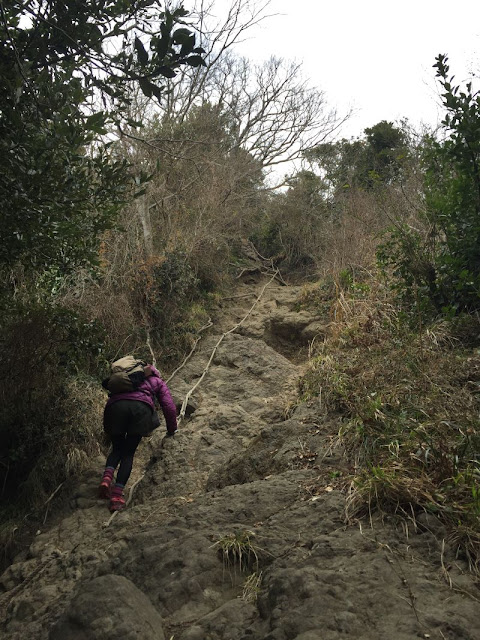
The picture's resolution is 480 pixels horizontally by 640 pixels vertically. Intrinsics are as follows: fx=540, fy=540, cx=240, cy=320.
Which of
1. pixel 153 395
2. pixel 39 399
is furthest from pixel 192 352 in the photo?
pixel 153 395

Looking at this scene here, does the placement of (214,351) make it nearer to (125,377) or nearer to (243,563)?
(125,377)

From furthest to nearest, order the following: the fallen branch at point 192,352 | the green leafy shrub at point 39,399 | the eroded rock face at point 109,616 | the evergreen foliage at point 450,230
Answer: the fallen branch at point 192,352, the green leafy shrub at point 39,399, the evergreen foliage at point 450,230, the eroded rock face at point 109,616

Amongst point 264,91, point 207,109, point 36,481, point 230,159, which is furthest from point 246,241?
point 36,481

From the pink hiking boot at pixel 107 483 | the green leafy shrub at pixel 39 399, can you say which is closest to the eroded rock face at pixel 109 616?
Answer: the pink hiking boot at pixel 107 483

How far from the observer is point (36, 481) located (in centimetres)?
621

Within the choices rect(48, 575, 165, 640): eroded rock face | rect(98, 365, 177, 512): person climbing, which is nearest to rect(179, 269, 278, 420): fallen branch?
rect(98, 365, 177, 512): person climbing

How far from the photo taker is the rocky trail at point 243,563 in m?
2.71

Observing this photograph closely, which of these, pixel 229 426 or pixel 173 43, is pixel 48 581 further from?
pixel 173 43

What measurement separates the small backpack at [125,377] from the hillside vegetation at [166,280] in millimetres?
845

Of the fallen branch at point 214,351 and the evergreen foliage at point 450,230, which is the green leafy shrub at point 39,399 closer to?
the fallen branch at point 214,351

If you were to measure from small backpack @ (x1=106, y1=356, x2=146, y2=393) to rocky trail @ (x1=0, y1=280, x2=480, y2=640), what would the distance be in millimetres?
1194

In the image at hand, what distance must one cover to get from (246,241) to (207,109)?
12.7ft

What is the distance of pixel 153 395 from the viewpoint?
6.05 meters

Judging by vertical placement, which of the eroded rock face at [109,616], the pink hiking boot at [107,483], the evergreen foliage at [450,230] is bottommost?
the pink hiking boot at [107,483]
